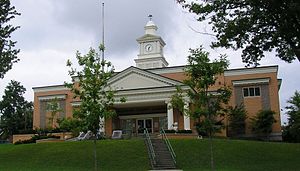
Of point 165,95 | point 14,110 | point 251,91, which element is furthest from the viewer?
point 14,110

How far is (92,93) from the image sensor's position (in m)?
20.7

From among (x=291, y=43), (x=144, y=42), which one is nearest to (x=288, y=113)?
(x=144, y=42)

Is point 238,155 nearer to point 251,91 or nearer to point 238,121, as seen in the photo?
point 238,121

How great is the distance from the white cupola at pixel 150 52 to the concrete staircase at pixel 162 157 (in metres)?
24.0

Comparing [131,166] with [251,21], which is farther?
[131,166]

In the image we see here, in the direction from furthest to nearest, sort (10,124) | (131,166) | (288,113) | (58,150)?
1. (10,124)
2. (288,113)
3. (58,150)
4. (131,166)

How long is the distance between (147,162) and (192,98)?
6669 mm

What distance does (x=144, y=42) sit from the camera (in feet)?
183

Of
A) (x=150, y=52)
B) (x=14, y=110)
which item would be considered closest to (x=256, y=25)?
(x=150, y=52)

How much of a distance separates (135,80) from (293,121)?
17.2 m

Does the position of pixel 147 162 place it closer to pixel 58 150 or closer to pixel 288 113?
pixel 58 150

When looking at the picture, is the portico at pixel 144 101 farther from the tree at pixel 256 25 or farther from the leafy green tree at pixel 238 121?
the tree at pixel 256 25

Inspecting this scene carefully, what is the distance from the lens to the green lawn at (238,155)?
2397 cm

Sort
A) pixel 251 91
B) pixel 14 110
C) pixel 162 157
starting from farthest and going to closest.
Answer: pixel 14 110 → pixel 251 91 → pixel 162 157
